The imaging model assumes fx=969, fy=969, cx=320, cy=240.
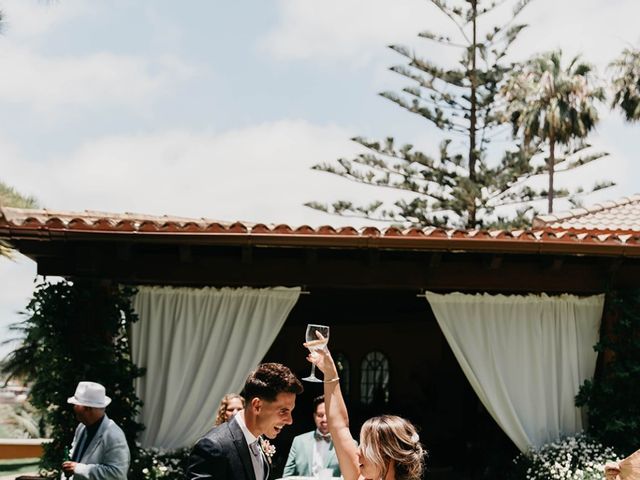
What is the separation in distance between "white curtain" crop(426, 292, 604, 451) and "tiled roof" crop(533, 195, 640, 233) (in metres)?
4.34

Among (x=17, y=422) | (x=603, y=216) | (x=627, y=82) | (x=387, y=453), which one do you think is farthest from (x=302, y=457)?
(x=17, y=422)

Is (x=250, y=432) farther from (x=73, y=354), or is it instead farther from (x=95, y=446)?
(x=73, y=354)

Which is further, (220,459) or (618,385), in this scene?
(618,385)

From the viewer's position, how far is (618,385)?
9.80 metres

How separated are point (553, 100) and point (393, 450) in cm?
2795

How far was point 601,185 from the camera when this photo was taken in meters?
28.3

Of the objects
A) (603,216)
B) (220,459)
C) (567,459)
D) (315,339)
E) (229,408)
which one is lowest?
(567,459)

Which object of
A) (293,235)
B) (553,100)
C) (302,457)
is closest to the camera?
(302,457)

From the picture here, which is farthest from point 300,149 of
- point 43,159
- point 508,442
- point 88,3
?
point 508,442

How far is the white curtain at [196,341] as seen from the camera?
375 inches

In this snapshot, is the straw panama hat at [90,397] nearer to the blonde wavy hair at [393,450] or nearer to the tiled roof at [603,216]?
the blonde wavy hair at [393,450]

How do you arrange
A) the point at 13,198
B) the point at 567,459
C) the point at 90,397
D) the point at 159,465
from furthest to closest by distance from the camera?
the point at 13,198
the point at 567,459
the point at 159,465
the point at 90,397

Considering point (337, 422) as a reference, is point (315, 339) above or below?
above

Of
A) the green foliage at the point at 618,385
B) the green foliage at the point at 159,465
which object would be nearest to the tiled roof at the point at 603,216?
the green foliage at the point at 618,385
